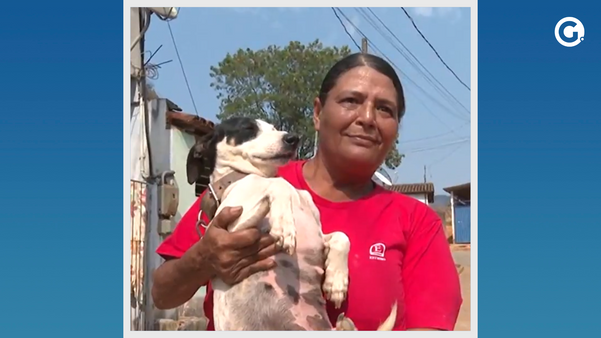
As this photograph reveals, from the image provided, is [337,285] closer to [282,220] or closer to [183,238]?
[282,220]

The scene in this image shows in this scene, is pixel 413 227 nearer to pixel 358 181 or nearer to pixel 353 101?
pixel 358 181

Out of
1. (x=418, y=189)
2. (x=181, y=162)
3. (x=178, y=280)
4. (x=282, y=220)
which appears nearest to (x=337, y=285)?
(x=282, y=220)

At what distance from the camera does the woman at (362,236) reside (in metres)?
1.97

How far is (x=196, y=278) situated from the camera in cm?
202

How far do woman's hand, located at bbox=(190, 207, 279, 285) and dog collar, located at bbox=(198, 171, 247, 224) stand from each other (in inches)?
6.6

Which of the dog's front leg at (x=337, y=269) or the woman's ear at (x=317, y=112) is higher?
the woman's ear at (x=317, y=112)

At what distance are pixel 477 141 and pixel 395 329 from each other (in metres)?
0.79

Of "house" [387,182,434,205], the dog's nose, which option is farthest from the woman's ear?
"house" [387,182,434,205]

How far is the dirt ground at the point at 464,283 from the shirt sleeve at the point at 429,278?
0.18m

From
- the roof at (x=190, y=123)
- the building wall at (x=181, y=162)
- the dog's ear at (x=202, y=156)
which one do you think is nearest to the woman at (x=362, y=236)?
the dog's ear at (x=202, y=156)

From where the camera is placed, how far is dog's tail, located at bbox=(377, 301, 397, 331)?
6.45ft

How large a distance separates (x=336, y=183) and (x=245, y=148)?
420mm

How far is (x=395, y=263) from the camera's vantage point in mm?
2004

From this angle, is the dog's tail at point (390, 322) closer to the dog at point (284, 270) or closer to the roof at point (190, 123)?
the dog at point (284, 270)
